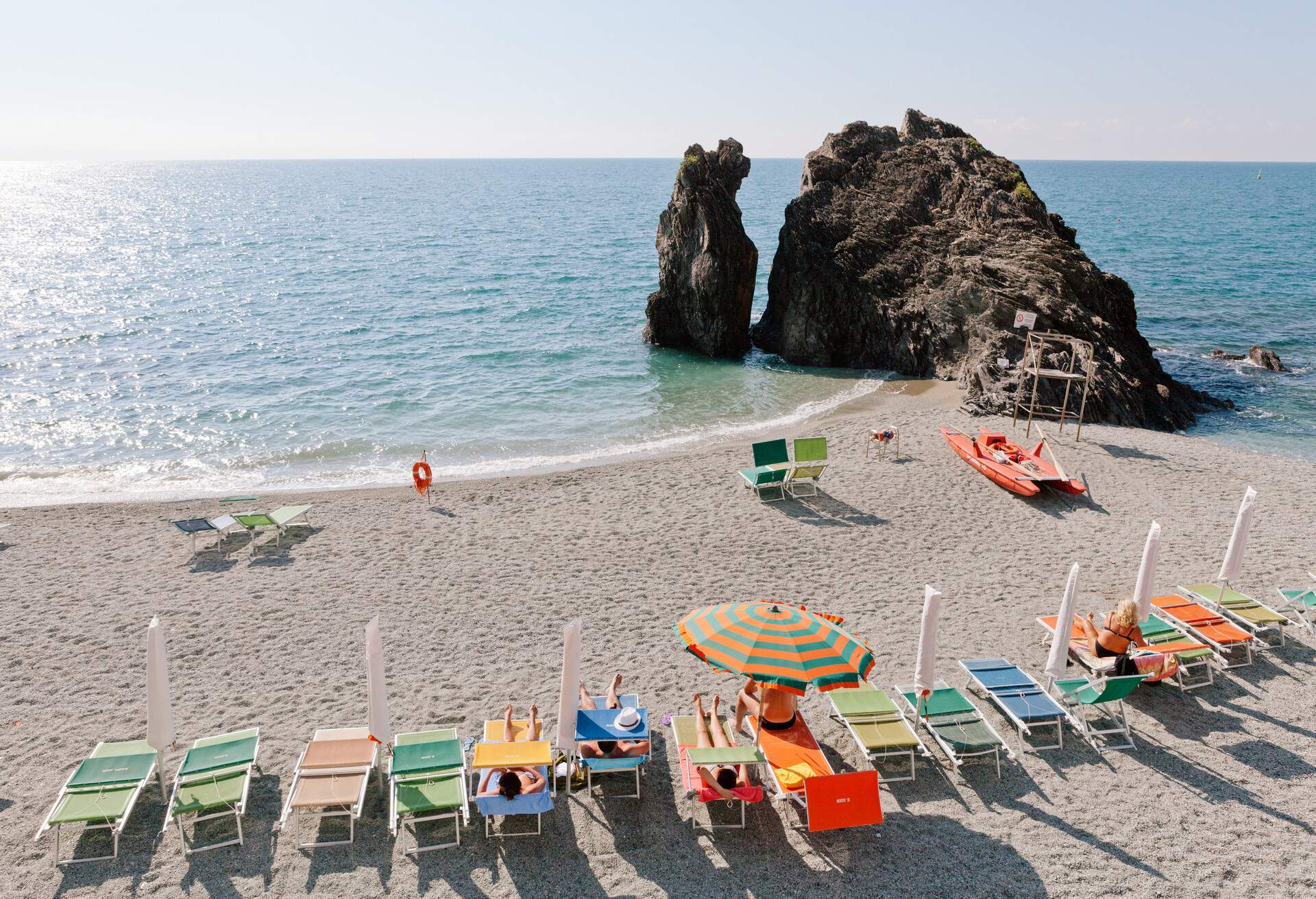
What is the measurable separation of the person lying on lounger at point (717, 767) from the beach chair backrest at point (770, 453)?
9.23 meters

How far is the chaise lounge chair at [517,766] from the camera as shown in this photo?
7.62 metres

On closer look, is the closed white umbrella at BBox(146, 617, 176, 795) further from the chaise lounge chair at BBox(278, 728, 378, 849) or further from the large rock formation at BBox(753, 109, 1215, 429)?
the large rock formation at BBox(753, 109, 1215, 429)

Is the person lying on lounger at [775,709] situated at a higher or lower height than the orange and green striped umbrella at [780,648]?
lower

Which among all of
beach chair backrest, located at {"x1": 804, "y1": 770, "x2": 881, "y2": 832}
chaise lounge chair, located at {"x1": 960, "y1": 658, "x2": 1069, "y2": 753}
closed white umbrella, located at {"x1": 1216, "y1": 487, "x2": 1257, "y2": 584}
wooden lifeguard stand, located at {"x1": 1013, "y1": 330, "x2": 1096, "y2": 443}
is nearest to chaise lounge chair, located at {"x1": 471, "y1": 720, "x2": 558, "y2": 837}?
beach chair backrest, located at {"x1": 804, "y1": 770, "x2": 881, "y2": 832}

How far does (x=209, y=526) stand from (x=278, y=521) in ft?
3.86

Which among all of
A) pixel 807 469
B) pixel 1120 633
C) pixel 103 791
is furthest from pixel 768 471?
pixel 103 791

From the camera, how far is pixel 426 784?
802 centimetres

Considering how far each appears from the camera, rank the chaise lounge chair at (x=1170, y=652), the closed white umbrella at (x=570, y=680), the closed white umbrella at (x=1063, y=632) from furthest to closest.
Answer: the chaise lounge chair at (x=1170, y=652)
the closed white umbrella at (x=1063, y=632)
the closed white umbrella at (x=570, y=680)

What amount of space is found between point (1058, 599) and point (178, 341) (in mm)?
38970

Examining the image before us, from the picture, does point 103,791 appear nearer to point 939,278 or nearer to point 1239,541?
point 1239,541

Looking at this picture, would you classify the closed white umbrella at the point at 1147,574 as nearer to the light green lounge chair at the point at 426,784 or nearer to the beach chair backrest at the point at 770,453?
the beach chair backrest at the point at 770,453

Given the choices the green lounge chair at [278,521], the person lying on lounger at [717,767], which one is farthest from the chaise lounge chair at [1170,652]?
the green lounge chair at [278,521]

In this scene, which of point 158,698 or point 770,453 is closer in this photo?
point 158,698

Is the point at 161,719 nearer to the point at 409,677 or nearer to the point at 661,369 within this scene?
the point at 409,677
